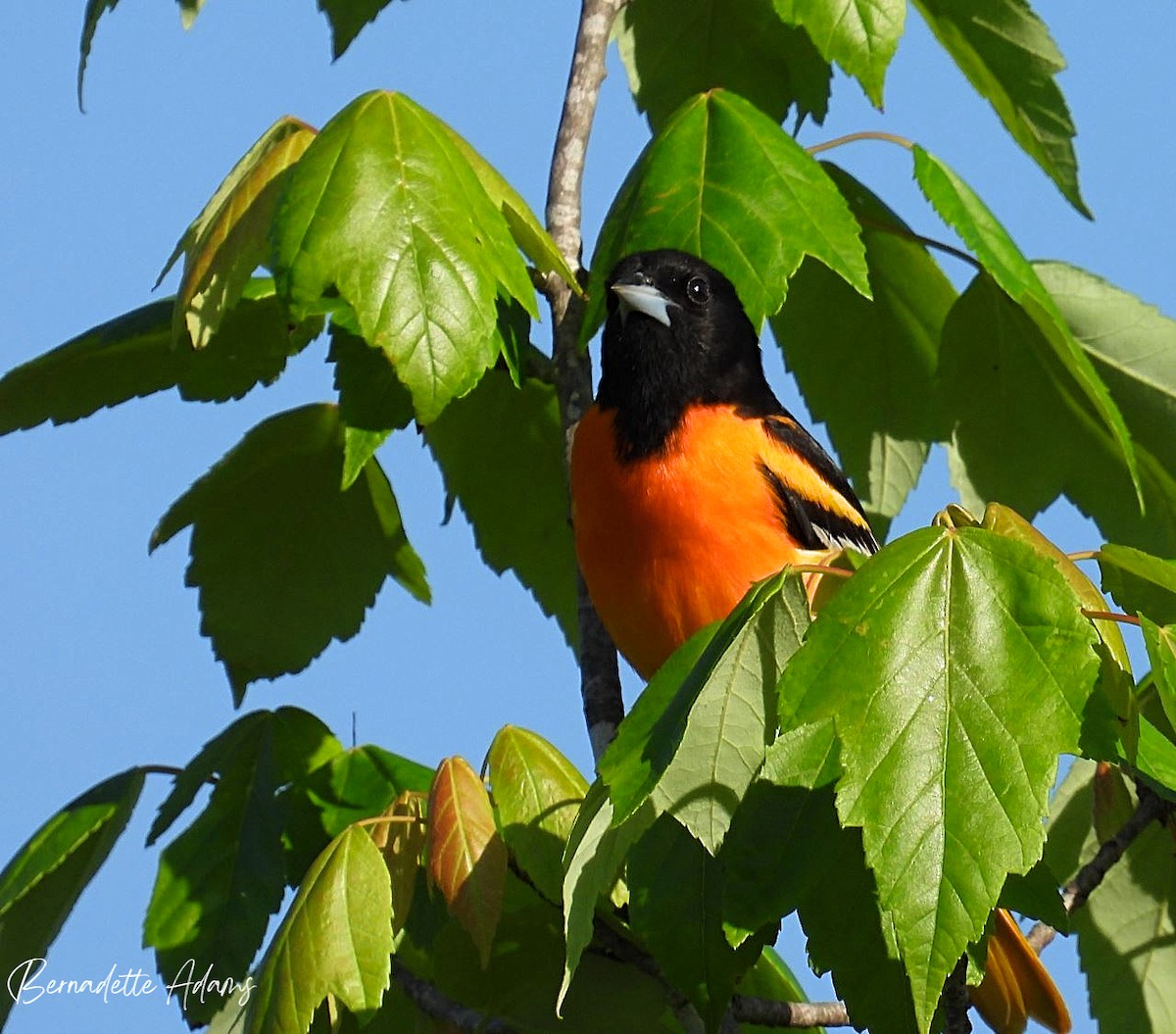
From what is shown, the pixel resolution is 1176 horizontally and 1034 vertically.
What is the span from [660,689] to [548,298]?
1305 mm

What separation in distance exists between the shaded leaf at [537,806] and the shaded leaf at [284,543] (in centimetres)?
78

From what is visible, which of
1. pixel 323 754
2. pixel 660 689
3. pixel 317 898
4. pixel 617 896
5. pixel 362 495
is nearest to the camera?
pixel 660 689

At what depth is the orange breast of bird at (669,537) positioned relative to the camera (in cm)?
340

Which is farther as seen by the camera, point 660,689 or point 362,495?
point 362,495

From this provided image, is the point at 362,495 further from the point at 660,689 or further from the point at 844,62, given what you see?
the point at 660,689

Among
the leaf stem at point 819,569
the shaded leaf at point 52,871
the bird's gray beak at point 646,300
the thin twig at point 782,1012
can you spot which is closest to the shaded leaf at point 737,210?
the leaf stem at point 819,569

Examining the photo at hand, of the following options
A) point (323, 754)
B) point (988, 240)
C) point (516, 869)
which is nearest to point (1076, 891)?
point (516, 869)

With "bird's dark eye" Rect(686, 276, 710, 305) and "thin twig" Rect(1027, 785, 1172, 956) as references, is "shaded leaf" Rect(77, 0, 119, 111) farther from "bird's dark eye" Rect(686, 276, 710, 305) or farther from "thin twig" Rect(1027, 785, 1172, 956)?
"thin twig" Rect(1027, 785, 1172, 956)

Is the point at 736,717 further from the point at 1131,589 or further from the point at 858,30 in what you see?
the point at 858,30

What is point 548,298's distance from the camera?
121 inches

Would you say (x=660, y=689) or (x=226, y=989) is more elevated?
(x=660, y=689)

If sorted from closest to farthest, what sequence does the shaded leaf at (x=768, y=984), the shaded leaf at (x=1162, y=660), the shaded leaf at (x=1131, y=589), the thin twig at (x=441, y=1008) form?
the shaded leaf at (x=1162, y=660)
the shaded leaf at (x=1131, y=589)
the thin twig at (x=441, y=1008)
the shaded leaf at (x=768, y=984)

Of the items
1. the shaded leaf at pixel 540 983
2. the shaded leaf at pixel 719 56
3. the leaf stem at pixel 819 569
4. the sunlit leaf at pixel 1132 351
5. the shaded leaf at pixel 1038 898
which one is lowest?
the shaded leaf at pixel 540 983

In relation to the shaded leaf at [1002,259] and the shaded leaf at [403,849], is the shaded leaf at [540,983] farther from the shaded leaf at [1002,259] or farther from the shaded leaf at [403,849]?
the shaded leaf at [1002,259]
